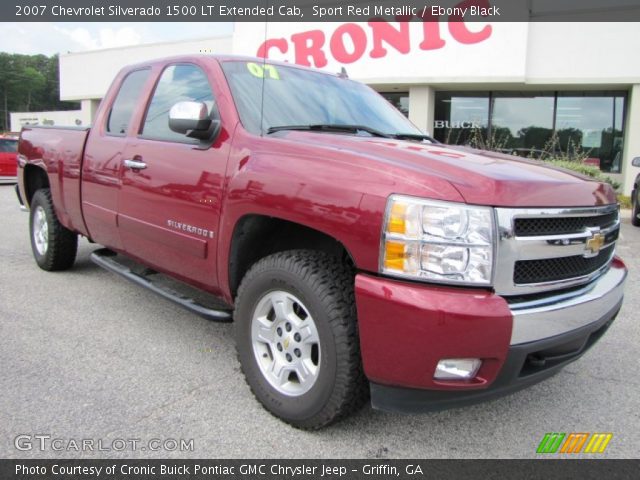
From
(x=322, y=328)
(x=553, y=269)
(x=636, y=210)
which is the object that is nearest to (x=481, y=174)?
(x=553, y=269)

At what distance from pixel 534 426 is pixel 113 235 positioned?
316 cm

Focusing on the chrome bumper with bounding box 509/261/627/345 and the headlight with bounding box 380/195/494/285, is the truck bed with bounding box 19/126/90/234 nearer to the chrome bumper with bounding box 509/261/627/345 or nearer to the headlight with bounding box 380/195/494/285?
the headlight with bounding box 380/195/494/285

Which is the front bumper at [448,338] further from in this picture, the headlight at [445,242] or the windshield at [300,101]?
the windshield at [300,101]

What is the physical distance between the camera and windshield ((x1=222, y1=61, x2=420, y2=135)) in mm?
3121

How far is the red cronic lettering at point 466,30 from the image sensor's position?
14.6 m

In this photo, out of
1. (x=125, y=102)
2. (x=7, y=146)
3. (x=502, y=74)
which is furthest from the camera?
(x=7, y=146)

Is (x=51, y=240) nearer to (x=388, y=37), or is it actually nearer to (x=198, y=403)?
(x=198, y=403)

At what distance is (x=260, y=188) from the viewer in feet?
8.59

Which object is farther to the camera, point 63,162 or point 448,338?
point 63,162

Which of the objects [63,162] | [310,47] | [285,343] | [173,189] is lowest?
[285,343]

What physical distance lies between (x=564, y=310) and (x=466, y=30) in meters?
14.3

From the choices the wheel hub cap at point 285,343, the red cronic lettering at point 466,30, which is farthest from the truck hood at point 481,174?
the red cronic lettering at point 466,30

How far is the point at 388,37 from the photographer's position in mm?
15797

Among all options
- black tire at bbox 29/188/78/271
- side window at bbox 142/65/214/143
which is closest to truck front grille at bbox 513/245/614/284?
side window at bbox 142/65/214/143
